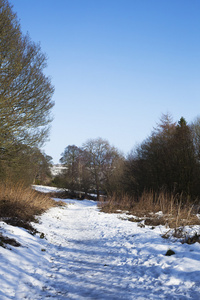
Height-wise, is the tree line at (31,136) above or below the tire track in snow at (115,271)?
above

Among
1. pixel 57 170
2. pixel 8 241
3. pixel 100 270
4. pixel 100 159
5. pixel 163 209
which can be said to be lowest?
pixel 100 270

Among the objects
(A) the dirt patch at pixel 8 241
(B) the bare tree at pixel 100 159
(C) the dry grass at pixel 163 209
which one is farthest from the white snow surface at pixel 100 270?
(B) the bare tree at pixel 100 159

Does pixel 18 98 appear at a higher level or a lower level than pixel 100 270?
higher

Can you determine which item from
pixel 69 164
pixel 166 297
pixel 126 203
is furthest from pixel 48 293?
pixel 69 164

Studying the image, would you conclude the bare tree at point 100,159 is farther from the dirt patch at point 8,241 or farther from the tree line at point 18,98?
the dirt patch at point 8,241

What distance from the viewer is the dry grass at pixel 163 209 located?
7287 millimetres

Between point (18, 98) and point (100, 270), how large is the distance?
26.2 ft

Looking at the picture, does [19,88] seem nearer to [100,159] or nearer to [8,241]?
[8,241]

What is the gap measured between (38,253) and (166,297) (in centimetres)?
315

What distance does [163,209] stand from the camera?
9.62m

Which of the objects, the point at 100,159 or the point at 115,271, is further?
the point at 100,159

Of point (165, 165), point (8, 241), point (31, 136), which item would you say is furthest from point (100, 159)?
point (8, 241)

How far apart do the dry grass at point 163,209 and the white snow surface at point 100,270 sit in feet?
5.70

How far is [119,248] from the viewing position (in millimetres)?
5496
